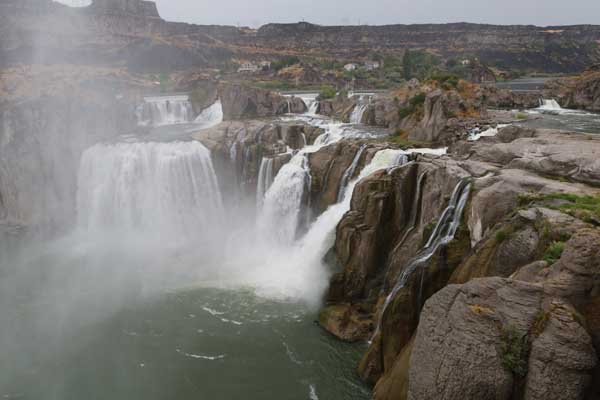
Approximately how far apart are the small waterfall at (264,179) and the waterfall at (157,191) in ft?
10.9

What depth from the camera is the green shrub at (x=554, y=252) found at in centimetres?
752

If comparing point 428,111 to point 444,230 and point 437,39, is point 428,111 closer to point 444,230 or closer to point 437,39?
point 444,230

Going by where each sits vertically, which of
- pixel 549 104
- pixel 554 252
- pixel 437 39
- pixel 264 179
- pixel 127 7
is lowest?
pixel 264 179

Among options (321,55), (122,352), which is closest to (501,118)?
(122,352)

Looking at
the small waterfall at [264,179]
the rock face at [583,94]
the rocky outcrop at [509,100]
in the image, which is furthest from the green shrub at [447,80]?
the rock face at [583,94]

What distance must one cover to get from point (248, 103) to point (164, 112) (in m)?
8.20

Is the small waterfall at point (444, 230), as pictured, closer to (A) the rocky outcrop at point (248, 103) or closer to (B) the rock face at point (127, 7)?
(A) the rocky outcrop at point (248, 103)

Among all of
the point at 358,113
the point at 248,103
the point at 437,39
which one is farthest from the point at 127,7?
the point at 437,39

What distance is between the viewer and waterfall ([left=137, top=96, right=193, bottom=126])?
36.7m

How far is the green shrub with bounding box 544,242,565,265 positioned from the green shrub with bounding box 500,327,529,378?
1786 millimetres

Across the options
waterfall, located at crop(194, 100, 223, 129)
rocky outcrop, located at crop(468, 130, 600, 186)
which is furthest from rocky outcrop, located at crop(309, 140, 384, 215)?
waterfall, located at crop(194, 100, 223, 129)

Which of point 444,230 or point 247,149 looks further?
point 247,149

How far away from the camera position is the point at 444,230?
38.9 feet

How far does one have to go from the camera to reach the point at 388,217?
15469mm
